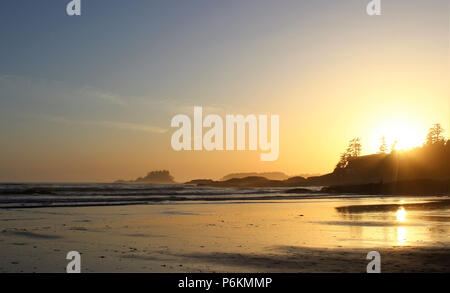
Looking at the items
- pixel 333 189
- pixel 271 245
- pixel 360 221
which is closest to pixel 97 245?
pixel 271 245

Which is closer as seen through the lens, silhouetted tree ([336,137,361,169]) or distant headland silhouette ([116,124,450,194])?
distant headland silhouette ([116,124,450,194])

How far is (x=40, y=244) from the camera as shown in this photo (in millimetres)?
16594

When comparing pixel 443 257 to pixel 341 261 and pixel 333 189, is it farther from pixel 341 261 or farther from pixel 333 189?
pixel 333 189

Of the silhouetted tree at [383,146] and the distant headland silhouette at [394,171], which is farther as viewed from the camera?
the silhouetted tree at [383,146]

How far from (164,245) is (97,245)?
2.69m

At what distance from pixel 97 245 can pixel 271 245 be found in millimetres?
7004

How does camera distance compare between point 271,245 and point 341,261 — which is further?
point 271,245

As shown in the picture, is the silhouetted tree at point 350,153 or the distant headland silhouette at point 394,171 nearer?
the distant headland silhouette at point 394,171

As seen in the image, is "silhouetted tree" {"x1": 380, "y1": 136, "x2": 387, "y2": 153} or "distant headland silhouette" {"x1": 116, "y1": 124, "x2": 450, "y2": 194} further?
"silhouetted tree" {"x1": 380, "y1": 136, "x2": 387, "y2": 153}
